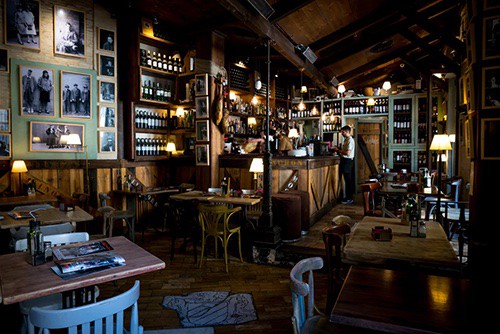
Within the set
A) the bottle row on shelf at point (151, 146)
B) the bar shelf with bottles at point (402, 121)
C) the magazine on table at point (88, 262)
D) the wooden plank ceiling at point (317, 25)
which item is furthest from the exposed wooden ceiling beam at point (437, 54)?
the magazine on table at point (88, 262)

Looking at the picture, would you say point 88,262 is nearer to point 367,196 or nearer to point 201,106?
point 367,196

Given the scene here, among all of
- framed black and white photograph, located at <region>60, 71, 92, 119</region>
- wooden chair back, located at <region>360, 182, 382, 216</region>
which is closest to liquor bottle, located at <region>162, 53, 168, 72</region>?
framed black and white photograph, located at <region>60, 71, 92, 119</region>

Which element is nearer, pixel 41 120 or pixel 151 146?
pixel 41 120

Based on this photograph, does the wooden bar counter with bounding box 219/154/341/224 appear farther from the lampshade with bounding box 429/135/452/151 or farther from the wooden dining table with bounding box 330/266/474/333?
the wooden dining table with bounding box 330/266/474/333

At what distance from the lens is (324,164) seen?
7633 mm

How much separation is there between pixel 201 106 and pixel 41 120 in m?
2.94

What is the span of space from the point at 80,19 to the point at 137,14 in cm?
107

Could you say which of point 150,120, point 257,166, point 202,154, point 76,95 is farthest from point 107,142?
point 257,166

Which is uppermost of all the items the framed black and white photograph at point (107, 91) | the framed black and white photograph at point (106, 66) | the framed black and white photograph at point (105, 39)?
the framed black and white photograph at point (105, 39)

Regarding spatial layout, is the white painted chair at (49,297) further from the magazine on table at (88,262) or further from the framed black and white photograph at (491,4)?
the framed black and white photograph at (491,4)

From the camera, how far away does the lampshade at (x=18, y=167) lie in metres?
5.46

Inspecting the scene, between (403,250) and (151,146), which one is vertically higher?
(151,146)

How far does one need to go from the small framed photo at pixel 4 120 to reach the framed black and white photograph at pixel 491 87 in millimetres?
6774

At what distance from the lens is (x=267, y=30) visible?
5594mm
